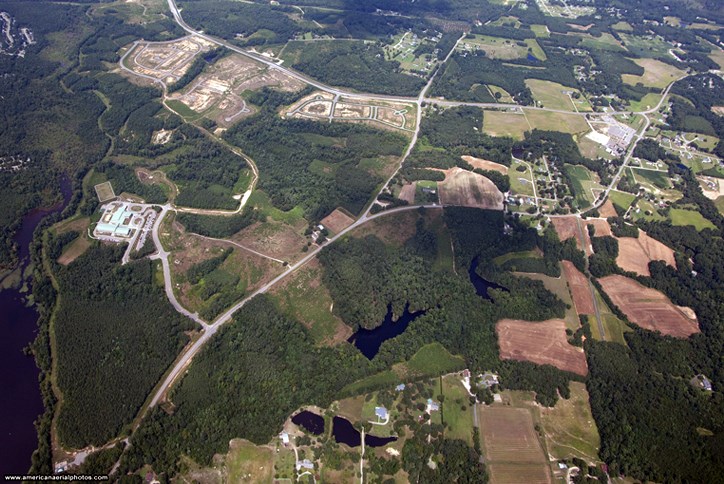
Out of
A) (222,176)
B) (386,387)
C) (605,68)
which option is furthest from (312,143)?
(605,68)

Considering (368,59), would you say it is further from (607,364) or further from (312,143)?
(607,364)

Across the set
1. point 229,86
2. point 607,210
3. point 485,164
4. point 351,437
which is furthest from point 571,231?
point 229,86

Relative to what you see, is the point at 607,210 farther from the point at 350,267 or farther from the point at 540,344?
the point at 350,267

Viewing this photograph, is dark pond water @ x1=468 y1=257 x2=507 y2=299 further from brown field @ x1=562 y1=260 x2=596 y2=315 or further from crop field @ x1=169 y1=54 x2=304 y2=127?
crop field @ x1=169 y1=54 x2=304 y2=127

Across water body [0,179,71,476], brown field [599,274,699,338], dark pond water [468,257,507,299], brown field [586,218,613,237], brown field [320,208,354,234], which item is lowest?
water body [0,179,71,476]

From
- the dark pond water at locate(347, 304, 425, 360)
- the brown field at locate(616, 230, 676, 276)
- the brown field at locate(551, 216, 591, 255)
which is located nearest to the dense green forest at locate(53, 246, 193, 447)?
the dark pond water at locate(347, 304, 425, 360)
